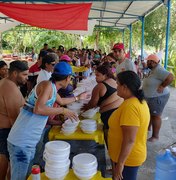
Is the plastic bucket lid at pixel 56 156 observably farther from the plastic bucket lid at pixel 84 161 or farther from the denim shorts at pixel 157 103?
the denim shorts at pixel 157 103

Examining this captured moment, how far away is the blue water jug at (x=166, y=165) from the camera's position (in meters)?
2.67

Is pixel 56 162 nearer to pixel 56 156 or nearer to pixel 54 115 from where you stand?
pixel 56 156

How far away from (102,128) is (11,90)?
1163 mm

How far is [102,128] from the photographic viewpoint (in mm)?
2953

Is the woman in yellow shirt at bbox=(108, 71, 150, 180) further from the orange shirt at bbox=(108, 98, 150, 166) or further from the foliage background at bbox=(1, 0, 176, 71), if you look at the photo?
the foliage background at bbox=(1, 0, 176, 71)

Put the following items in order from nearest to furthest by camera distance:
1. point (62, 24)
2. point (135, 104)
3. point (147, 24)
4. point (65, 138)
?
point (135, 104) < point (65, 138) < point (62, 24) < point (147, 24)

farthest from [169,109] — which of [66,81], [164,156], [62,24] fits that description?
[66,81]

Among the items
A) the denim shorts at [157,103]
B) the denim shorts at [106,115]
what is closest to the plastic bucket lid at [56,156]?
the denim shorts at [106,115]

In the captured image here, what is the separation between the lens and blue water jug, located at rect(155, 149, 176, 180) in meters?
2.67

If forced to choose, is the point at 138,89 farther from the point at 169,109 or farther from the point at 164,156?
the point at 169,109

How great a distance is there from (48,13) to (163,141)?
11.0 ft

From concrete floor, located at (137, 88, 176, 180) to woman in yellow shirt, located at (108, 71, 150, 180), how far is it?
4.43 feet

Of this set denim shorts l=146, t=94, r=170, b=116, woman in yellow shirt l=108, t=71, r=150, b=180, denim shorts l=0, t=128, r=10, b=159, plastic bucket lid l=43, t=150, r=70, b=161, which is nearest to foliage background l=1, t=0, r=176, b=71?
denim shorts l=146, t=94, r=170, b=116

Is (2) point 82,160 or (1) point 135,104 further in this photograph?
(1) point 135,104
